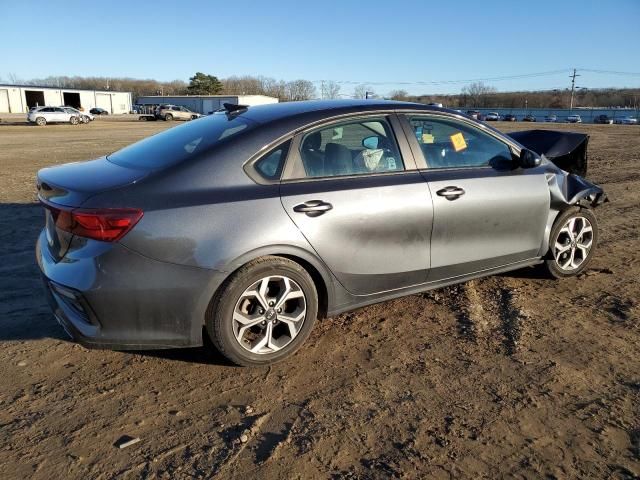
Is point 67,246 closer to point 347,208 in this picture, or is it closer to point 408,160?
point 347,208

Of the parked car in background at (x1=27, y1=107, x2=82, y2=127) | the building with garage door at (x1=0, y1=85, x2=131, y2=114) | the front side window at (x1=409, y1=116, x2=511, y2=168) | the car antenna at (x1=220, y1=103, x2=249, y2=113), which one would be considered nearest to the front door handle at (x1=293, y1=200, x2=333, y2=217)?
the front side window at (x1=409, y1=116, x2=511, y2=168)

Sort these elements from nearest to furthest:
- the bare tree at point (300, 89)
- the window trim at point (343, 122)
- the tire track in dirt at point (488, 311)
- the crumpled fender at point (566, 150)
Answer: the window trim at point (343, 122) → the tire track in dirt at point (488, 311) → the crumpled fender at point (566, 150) → the bare tree at point (300, 89)

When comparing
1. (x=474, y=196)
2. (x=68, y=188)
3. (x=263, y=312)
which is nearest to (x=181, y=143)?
(x=68, y=188)

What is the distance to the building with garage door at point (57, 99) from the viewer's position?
70125 mm

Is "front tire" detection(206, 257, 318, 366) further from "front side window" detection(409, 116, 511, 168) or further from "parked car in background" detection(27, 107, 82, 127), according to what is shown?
"parked car in background" detection(27, 107, 82, 127)

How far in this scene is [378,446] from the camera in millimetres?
2461

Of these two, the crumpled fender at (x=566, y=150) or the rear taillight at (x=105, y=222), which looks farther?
the crumpled fender at (x=566, y=150)

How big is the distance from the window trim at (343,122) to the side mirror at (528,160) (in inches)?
41.6

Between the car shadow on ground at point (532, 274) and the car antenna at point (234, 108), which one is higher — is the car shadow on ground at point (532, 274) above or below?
below

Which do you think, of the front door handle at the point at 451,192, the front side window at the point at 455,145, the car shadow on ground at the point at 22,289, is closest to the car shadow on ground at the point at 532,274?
the front side window at the point at 455,145

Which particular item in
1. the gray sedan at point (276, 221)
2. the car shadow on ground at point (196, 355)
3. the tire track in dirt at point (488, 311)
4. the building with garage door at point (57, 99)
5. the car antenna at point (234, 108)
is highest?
the building with garage door at point (57, 99)

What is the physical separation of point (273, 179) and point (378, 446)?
1.67 m

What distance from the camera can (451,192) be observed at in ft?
12.1

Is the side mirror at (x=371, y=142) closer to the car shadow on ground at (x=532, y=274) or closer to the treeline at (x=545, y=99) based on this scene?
the car shadow on ground at (x=532, y=274)
